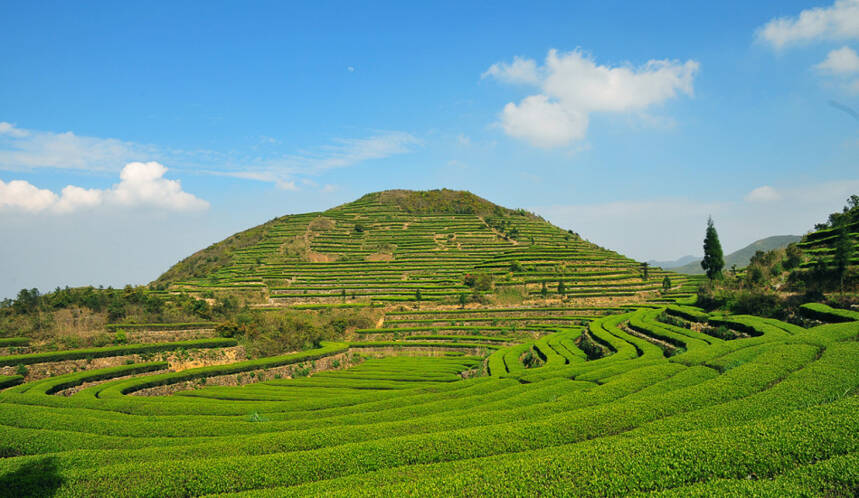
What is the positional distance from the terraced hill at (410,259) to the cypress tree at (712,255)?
55.7ft

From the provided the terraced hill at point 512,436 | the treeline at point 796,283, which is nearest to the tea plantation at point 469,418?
the terraced hill at point 512,436

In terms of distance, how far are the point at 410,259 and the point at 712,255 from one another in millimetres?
53553

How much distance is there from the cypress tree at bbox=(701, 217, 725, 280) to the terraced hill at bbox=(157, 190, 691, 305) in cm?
1699

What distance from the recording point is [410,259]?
85688 millimetres

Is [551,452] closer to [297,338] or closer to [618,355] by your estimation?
[618,355]

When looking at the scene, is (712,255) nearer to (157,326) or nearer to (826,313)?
(826,313)


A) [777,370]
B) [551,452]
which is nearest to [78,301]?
[551,452]

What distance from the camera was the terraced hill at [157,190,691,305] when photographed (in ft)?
219

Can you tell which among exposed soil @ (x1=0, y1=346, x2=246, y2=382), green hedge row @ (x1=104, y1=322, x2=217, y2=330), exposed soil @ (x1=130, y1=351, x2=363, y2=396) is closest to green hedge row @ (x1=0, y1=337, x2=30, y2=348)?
exposed soil @ (x1=0, y1=346, x2=246, y2=382)

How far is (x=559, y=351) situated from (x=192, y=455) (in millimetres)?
23625

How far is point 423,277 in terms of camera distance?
74.5 m

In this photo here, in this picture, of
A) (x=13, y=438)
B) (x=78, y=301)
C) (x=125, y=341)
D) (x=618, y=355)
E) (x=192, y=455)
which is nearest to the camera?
(x=192, y=455)

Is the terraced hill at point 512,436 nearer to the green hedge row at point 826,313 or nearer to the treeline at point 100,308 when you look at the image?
the green hedge row at point 826,313

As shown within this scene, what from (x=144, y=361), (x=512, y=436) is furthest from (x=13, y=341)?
(x=512, y=436)
